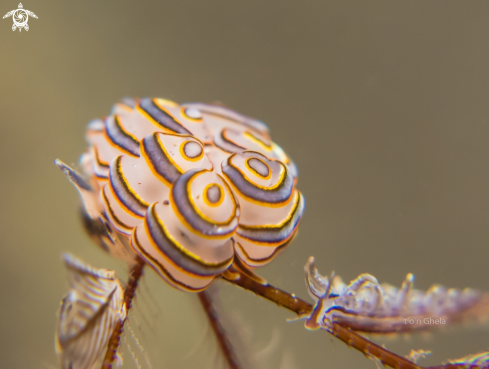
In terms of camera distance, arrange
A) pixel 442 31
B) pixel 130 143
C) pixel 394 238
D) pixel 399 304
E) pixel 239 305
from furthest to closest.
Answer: pixel 442 31 < pixel 394 238 < pixel 239 305 < pixel 130 143 < pixel 399 304

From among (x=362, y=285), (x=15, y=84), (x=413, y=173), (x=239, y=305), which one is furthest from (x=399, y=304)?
(x=15, y=84)

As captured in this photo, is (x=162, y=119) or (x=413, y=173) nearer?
(x=162, y=119)

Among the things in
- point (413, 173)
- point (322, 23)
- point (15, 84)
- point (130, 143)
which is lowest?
point (130, 143)

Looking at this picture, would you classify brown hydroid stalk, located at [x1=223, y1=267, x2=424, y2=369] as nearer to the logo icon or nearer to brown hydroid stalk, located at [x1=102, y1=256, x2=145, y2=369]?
brown hydroid stalk, located at [x1=102, y1=256, x2=145, y2=369]

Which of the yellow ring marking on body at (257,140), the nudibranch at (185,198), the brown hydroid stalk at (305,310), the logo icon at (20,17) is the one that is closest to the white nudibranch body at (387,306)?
the brown hydroid stalk at (305,310)

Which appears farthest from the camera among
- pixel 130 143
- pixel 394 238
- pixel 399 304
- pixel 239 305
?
pixel 394 238

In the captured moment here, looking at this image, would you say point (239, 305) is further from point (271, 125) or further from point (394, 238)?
point (271, 125)

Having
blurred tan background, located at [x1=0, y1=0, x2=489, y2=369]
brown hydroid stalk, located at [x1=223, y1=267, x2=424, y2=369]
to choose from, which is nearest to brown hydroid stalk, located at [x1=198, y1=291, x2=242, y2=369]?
blurred tan background, located at [x1=0, y1=0, x2=489, y2=369]
